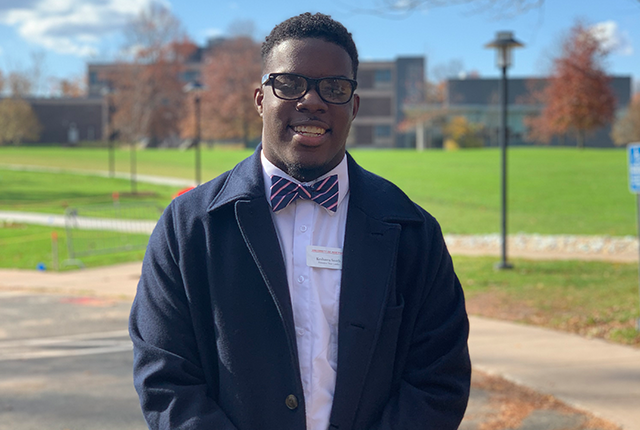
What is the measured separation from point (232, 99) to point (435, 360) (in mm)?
60232

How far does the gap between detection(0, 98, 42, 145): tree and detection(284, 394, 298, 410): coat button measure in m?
68.1

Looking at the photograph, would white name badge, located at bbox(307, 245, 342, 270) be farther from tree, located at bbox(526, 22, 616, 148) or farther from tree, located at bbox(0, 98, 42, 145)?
tree, located at bbox(0, 98, 42, 145)

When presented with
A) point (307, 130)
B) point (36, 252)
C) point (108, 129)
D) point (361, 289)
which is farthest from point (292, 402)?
point (108, 129)

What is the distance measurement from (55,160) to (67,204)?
22.8m

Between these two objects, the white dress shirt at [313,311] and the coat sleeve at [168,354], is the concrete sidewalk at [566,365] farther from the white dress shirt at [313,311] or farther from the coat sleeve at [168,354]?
the coat sleeve at [168,354]

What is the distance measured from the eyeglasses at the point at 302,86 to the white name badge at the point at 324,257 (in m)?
0.47

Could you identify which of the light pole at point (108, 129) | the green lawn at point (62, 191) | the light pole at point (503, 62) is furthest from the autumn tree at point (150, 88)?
the light pole at point (503, 62)

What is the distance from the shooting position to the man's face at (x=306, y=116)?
2.11 meters

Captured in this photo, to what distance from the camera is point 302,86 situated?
2119 millimetres

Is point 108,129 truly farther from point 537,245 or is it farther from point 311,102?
point 311,102

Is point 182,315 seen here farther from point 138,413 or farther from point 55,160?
point 55,160

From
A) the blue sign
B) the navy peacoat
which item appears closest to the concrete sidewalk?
the blue sign

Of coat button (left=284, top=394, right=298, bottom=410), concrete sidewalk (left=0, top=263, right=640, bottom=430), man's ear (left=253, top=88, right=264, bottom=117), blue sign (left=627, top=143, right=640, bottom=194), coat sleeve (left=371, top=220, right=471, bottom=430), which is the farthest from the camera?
blue sign (left=627, top=143, right=640, bottom=194)

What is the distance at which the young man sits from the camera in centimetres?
206
